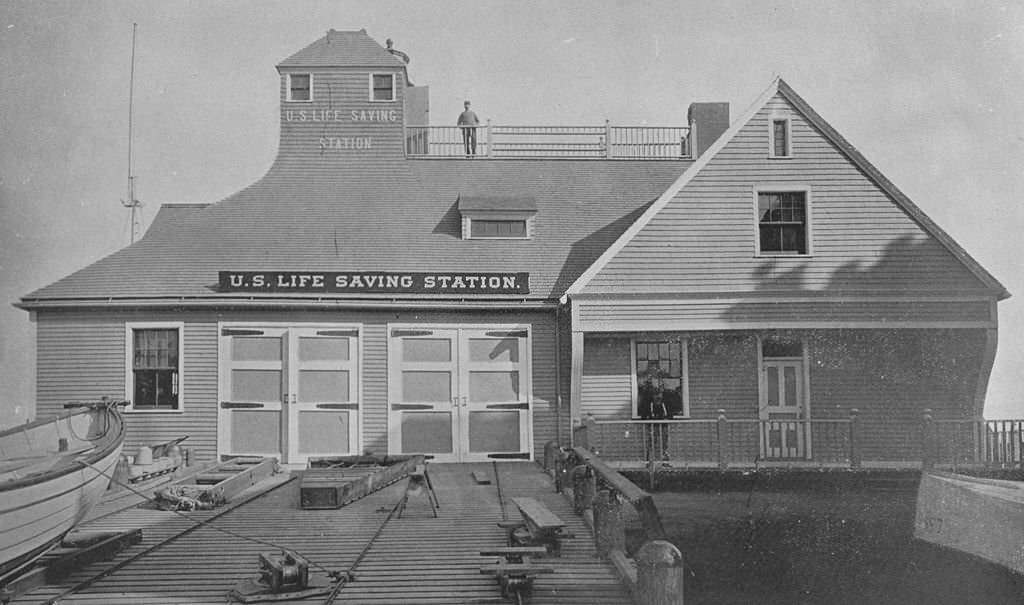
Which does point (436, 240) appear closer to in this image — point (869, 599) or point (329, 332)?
point (329, 332)

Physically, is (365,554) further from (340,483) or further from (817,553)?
(817,553)

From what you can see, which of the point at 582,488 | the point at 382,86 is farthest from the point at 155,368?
the point at 582,488

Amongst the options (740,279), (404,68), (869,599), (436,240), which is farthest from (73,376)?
(869,599)

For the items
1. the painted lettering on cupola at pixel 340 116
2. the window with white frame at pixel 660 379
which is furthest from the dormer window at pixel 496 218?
the window with white frame at pixel 660 379

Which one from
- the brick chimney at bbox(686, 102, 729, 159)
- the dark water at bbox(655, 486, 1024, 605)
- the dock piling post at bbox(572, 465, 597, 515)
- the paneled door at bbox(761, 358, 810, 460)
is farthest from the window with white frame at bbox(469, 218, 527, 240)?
the dock piling post at bbox(572, 465, 597, 515)

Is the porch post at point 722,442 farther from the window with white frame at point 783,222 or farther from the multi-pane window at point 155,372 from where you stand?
the multi-pane window at point 155,372

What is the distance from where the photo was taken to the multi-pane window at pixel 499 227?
20.6 m

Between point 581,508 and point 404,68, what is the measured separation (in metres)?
14.1

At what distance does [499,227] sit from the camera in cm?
2059

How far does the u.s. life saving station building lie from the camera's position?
1762 cm

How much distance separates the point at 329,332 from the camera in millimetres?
18516

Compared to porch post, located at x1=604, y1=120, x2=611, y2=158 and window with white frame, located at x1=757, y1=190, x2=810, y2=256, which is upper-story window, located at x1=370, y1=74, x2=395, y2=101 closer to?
porch post, located at x1=604, y1=120, x2=611, y2=158

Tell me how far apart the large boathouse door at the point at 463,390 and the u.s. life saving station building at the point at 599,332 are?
4cm

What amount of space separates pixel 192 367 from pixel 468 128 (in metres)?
9.82
